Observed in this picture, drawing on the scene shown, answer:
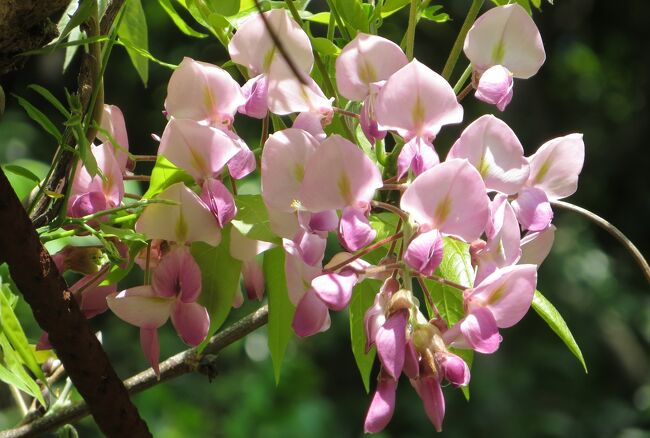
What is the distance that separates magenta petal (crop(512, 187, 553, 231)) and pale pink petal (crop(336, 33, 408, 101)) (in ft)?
0.21

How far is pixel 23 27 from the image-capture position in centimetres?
34

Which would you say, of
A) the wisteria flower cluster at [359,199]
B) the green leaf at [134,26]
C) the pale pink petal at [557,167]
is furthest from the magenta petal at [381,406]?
the green leaf at [134,26]

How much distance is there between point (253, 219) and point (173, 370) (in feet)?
0.44

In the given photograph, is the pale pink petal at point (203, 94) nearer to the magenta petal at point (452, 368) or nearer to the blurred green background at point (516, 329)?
the magenta petal at point (452, 368)

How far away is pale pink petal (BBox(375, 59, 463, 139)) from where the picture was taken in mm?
374

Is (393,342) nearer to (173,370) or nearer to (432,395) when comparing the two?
(432,395)

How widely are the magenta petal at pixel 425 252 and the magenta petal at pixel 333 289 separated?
0.07 feet

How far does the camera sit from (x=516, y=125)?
271cm

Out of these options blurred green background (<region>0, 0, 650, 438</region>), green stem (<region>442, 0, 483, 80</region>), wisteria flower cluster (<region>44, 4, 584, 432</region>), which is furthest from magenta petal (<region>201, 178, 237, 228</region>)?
blurred green background (<region>0, 0, 650, 438</region>)

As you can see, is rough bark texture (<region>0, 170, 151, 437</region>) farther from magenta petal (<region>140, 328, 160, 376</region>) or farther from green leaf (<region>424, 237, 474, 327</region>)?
green leaf (<region>424, 237, 474, 327</region>)

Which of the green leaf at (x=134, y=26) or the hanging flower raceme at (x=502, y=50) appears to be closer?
the hanging flower raceme at (x=502, y=50)

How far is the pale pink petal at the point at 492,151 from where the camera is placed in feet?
1.21

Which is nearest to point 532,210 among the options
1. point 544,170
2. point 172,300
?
point 544,170

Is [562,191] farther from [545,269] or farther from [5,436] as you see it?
[545,269]
